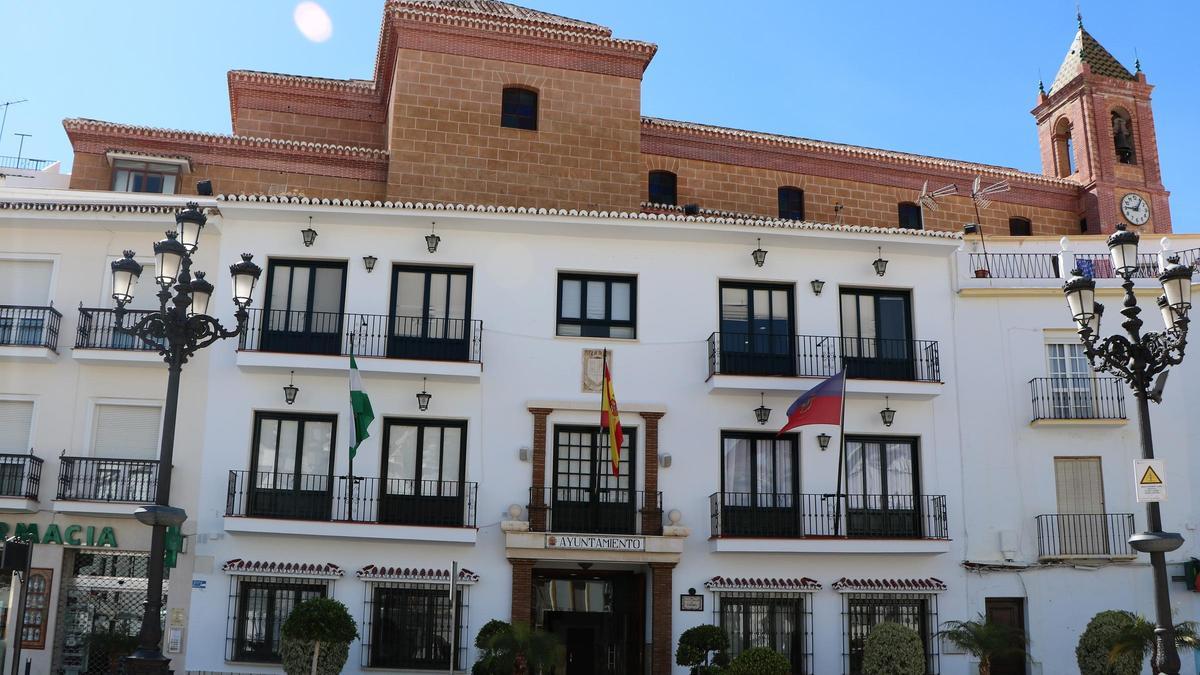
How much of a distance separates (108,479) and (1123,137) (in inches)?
1341

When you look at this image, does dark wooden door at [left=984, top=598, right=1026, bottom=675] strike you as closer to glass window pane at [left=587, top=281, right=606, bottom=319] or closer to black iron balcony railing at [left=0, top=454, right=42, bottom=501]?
glass window pane at [left=587, top=281, right=606, bottom=319]

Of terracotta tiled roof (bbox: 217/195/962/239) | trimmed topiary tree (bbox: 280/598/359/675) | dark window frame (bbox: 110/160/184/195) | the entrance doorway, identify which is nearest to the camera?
trimmed topiary tree (bbox: 280/598/359/675)

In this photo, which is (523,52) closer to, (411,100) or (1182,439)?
(411,100)

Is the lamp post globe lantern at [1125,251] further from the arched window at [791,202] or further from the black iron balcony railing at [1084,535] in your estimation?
the arched window at [791,202]

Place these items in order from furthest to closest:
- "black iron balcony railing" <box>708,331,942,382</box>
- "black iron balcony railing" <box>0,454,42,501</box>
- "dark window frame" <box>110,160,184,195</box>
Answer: "dark window frame" <box>110,160,184,195</box> → "black iron balcony railing" <box>708,331,942,382</box> → "black iron balcony railing" <box>0,454,42,501</box>

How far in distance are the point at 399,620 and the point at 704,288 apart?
324 inches

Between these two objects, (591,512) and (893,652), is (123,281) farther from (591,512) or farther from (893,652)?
(893,652)

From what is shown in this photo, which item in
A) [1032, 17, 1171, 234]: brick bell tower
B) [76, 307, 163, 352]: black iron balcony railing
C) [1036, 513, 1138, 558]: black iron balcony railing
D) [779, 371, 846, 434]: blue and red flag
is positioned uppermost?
[1032, 17, 1171, 234]: brick bell tower

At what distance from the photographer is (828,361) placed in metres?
21.1

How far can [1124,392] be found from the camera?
21.5 metres

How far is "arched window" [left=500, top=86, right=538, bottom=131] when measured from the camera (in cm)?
2670

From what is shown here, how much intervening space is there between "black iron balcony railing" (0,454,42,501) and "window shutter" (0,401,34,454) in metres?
0.49

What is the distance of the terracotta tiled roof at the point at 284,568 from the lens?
1897 cm

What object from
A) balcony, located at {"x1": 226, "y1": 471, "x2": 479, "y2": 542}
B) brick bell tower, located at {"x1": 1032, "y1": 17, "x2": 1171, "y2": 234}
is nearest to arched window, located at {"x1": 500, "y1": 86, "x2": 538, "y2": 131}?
balcony, located at {"x1": 226, "y1": 471, "x2": 479, "y2": 542}
